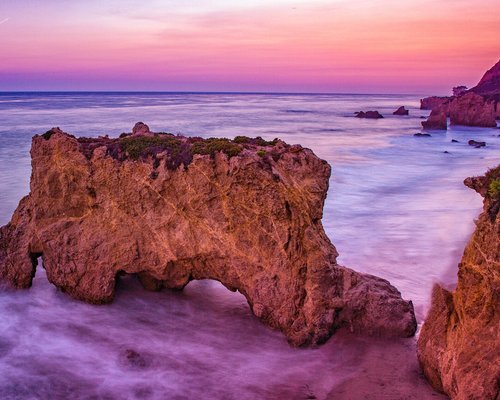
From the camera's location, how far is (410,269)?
1512 centimetres

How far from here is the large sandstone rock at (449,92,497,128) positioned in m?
70.7

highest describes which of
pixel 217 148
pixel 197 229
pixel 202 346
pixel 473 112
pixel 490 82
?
pixel 490 82

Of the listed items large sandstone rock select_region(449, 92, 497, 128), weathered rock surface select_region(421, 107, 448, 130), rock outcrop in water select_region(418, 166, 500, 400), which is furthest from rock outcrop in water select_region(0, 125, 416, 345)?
large sandstone rock select_region(449, 92, 497, 128)

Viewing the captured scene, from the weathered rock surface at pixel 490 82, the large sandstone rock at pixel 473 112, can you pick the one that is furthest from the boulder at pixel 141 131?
the weathered rock surface at pixel 490 82

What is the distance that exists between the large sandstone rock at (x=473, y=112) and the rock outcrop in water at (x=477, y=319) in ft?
229

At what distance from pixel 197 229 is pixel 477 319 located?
5897mm

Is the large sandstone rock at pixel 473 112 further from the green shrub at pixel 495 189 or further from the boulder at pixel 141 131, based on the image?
the green shrub at pixel 495 189

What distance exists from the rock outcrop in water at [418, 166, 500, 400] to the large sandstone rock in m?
69.8

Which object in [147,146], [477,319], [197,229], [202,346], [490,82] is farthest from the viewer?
[490,82]

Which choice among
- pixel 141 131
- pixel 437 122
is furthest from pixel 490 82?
pixel 141 131

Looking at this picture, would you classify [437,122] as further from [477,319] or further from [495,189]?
[477,319]

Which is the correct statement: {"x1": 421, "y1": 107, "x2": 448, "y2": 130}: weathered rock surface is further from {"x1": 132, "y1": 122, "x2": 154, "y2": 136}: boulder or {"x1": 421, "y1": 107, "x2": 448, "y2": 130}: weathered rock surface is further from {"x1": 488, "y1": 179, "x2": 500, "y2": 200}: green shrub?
{"x1": 488, "y1": 179, "x2": 500, "y2": 200}: green shrub

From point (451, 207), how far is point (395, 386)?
1646 centimetres

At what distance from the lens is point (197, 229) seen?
11.2 metres
